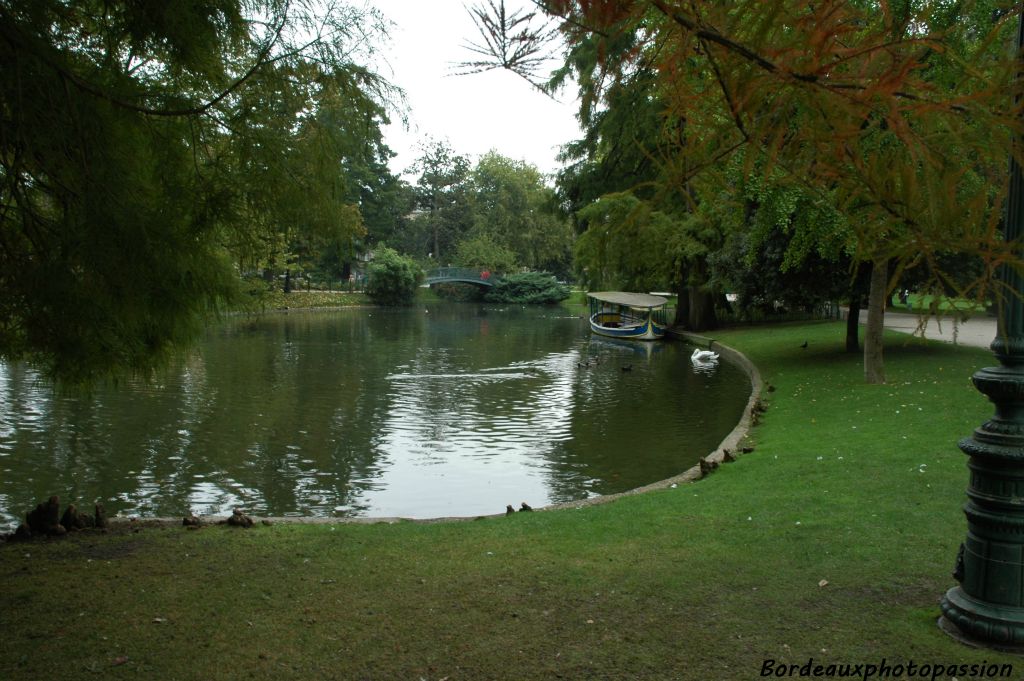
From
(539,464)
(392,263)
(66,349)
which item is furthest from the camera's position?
(392,263)

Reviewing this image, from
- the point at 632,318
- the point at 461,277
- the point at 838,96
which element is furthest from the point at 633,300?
the point at 461,277

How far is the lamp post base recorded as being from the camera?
3.72 meters

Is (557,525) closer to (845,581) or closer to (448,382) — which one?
(845,581)

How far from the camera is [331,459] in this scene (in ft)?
41.5

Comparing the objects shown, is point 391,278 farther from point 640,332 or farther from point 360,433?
point 360,433

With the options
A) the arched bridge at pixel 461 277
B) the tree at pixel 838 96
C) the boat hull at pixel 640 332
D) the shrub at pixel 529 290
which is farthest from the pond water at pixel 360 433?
the arched bridge at pixel 461 277

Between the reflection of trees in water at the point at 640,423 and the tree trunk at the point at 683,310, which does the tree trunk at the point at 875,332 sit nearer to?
the reflection of trees in water at the point at 640,423

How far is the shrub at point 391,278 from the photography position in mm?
67500

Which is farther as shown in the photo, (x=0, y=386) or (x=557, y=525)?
(x=0, y=386)

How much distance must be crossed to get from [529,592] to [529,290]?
70986 mm

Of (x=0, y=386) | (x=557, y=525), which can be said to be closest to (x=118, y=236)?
(x=557, y=525)

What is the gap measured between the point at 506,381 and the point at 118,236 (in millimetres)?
17582

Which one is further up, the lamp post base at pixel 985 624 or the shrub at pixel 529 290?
the shrub at pixel 529 290

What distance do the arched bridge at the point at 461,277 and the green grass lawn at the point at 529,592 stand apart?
68254 millimetres
